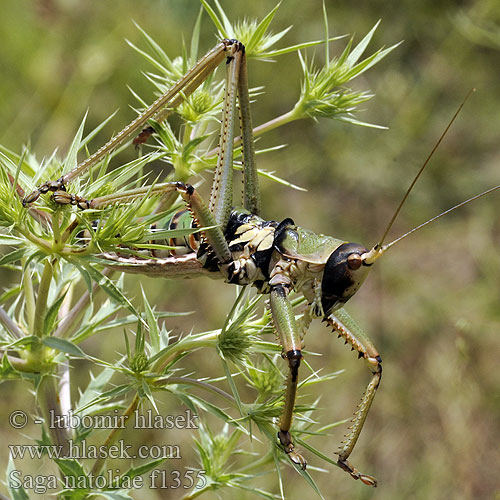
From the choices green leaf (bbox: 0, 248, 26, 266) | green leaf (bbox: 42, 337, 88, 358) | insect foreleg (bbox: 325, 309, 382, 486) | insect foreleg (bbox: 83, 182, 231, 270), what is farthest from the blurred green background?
green leaf (bbox: 0, 248, 26, 266)

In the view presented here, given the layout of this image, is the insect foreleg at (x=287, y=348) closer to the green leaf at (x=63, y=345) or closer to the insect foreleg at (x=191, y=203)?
the insect foreleg at (x=191, y=203)

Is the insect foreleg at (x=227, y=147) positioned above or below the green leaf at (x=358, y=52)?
below

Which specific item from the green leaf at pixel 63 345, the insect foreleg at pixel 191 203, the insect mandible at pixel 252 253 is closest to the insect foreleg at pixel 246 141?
the insect mandible at pixel 252 253

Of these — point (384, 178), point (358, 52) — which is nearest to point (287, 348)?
point (358, 52)

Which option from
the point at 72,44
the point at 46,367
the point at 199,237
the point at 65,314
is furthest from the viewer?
the point at 72,44

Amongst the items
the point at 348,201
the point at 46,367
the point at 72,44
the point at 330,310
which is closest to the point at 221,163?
the point at 330,310

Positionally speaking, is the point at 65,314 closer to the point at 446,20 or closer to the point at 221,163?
the point at 221,163

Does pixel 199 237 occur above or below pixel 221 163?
below

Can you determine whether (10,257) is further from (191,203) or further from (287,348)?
(287,348)

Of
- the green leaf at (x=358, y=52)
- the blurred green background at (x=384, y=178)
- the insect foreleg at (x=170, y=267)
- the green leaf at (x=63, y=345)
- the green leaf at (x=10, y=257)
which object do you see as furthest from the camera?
the blurred green background at (x=384, y=178)
